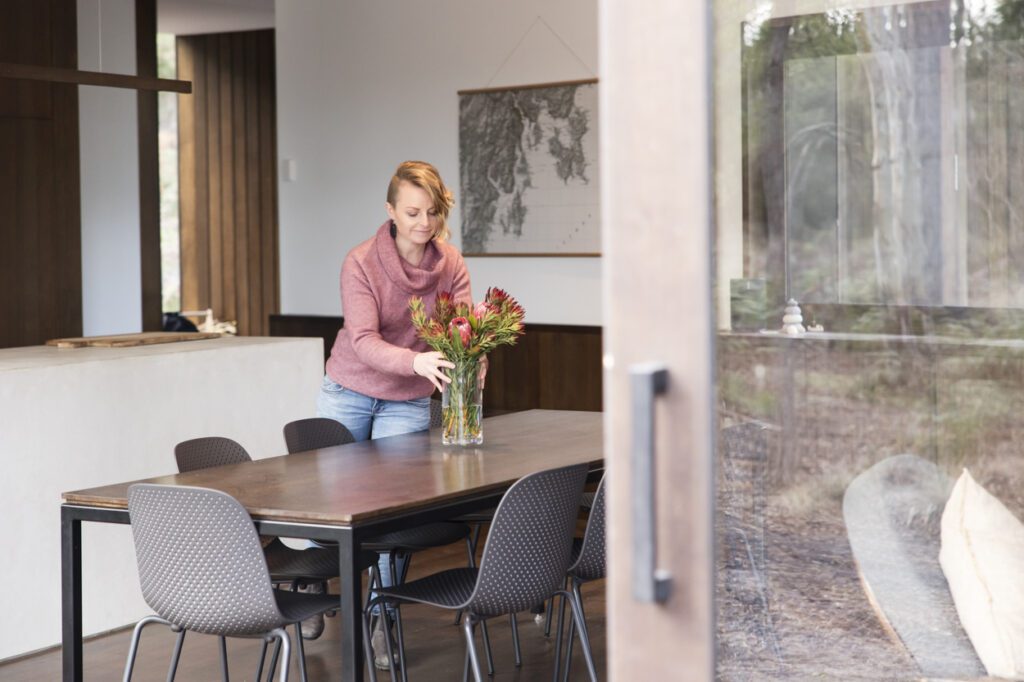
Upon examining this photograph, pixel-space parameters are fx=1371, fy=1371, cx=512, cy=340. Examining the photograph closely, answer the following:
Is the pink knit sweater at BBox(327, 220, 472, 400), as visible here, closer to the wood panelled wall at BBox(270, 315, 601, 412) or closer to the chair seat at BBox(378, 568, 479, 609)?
the chair seat at BBox(378, 568, 479, 609)

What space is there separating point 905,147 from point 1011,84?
18cm

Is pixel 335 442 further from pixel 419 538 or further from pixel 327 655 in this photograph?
pixel 327 655

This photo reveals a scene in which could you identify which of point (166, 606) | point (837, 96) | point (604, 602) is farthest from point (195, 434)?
point (837, 96)

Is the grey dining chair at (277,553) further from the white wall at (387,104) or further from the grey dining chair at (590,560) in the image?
the white wall at (387,104)

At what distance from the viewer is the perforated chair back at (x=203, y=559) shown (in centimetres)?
288

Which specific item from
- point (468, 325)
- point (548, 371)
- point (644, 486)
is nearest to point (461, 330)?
point (468, 325)

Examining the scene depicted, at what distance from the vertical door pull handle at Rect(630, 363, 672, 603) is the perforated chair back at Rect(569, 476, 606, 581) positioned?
1991 millimetres

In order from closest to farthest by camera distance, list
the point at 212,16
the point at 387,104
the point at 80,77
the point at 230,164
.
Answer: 1. the point at 80,77
2. the point at 387,104
3. the point at 212,16
4. the point at 230,164

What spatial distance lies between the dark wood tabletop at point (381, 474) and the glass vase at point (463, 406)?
32 mm

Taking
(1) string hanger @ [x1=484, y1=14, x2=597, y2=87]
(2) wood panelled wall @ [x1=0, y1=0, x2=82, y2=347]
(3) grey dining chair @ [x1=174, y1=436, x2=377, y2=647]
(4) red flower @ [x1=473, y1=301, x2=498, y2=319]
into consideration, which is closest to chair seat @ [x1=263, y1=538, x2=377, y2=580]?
(3) grey dining chair @ [x1=174, y1=436, x2=377, y2=647]

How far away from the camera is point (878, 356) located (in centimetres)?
180

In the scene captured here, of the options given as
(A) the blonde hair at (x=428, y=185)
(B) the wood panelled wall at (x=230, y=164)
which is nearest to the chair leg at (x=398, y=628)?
(A) the blonde hair at (x=428, y=185)

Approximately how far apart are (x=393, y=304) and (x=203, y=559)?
4.65 feet

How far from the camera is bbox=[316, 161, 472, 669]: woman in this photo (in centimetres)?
406
